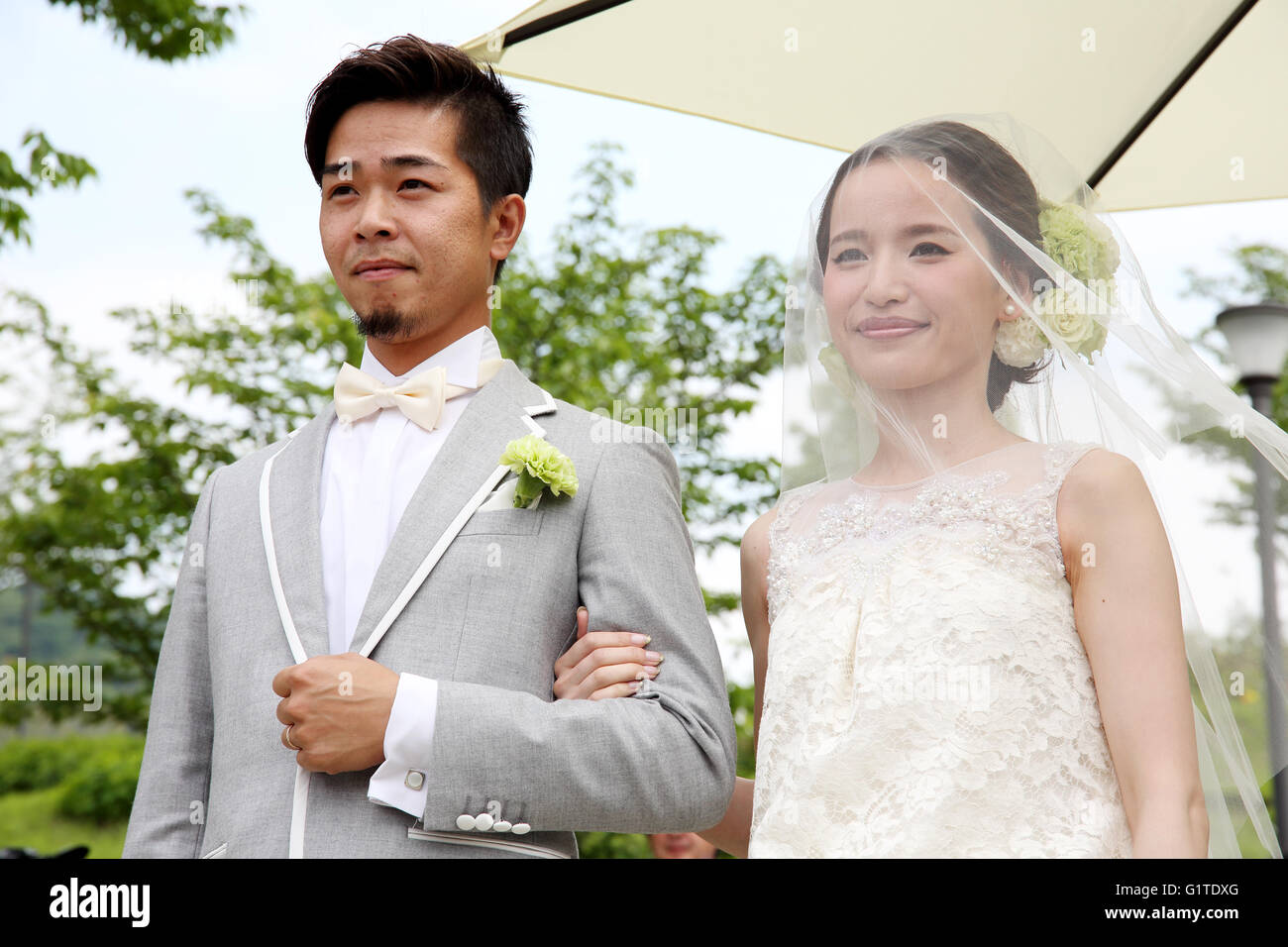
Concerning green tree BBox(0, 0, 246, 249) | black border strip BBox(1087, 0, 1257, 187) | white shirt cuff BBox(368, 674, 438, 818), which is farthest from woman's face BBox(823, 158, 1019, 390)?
green tree BBox(0, 0, 246, 249)

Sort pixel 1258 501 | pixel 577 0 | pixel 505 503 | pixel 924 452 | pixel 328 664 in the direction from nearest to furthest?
1. pixel 328 664
2. pixel 505 503
3. pixel 924 452
4. pixel 1258 501
5. pixel 577 0

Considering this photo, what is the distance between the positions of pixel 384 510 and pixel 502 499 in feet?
0.83

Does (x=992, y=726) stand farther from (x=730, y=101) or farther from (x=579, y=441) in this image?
(x=730, y=101)

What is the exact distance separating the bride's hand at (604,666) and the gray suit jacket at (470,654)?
1.2 inches

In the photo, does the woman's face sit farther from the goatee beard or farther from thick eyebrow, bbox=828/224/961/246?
the goatee beard

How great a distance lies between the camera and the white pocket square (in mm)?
2559

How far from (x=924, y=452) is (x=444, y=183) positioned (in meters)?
1.22

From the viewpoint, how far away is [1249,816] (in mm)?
2568

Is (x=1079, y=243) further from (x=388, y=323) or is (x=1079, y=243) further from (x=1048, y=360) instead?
(x=388, y=323)

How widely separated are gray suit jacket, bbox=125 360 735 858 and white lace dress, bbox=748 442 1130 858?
20 cm

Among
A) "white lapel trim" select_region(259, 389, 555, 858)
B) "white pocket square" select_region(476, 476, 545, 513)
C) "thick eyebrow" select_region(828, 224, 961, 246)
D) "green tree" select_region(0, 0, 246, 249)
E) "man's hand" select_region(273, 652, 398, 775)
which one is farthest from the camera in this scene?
"green tree" select_region(0, 0, 246, 249)

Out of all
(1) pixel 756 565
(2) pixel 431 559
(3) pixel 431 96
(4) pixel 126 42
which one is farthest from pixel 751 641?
(4) pixel 126 42

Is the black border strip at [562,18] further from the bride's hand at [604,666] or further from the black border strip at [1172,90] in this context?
the bride's hand at [604,666]

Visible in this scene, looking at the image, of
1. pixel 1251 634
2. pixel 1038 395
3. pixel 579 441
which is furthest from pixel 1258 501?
pixel 579 441
